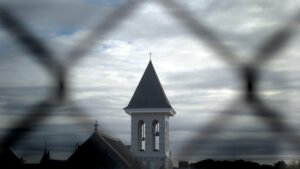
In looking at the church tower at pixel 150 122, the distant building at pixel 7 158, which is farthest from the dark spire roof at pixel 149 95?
the distant building at pixel 7 158

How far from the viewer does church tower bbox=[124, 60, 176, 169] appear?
20875 mm

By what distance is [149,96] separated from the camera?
75.6ft

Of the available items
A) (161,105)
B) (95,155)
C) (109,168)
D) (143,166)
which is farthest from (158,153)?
(95,155)

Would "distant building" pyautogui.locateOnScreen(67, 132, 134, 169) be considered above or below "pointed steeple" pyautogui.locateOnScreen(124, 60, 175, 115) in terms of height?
below

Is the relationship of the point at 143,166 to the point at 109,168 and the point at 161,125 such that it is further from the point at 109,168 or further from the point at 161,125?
the point at 109,168

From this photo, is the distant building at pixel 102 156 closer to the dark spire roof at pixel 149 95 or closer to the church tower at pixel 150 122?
the church tower at pixel 150 122

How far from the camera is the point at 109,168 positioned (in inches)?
664

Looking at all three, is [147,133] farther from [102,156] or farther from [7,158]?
A: [7,158]

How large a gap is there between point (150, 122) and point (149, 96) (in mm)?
1556

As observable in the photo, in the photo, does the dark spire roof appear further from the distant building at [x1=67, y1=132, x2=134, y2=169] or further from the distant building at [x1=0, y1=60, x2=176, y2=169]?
the distant building at [x1=67, y1=132, x2=134, y2=169]

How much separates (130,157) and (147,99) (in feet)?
10.3

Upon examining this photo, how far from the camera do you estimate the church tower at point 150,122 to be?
2088 centimetres

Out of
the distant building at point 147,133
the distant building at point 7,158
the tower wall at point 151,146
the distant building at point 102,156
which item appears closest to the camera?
the distant building at point 7,158

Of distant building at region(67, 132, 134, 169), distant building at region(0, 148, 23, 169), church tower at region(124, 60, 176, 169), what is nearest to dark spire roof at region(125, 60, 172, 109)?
church tower at region(124, 60, 176, 169)
